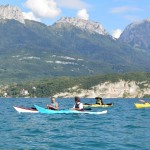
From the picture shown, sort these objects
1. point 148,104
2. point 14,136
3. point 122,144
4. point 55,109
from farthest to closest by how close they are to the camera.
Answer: point 148,104 < point 55,109 < point 14,136 < point 122,144

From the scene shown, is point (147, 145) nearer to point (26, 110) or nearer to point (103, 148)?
point (103, 148)

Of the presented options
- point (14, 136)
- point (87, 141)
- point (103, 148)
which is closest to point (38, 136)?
point (14, 136)

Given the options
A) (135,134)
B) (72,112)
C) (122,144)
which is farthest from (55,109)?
(122,144)

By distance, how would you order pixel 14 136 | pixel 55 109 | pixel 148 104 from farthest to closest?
pixel 148 104 < pixel 55 109 < pixel 14 136

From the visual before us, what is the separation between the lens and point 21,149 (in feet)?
115

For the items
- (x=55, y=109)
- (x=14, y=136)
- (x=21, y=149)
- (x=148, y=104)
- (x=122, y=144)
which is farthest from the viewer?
(x=148, y=104)

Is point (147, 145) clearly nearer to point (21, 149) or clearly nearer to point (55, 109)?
point (21, 149)

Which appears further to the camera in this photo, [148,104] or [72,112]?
[148,104]

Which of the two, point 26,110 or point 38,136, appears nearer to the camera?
point 38,136

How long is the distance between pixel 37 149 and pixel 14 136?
27.9 feet

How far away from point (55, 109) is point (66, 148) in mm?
40730

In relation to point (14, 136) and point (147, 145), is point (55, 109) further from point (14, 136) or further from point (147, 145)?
point (147, 145)

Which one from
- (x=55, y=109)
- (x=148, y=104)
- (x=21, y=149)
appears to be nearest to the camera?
(x=21, y=149)

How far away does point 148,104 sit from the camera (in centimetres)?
12488
